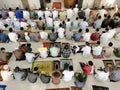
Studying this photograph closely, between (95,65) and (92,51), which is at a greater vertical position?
(92,51)

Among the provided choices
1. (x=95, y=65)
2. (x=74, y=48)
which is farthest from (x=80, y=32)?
(x=95, y=65)

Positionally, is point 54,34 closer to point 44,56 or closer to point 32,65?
point 44,56

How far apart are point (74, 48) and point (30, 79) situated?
7.50ft

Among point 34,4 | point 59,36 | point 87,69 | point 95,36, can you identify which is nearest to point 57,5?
point 34,4

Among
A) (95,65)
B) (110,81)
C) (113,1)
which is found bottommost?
(110,81)

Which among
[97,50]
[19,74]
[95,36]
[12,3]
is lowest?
[19,74]

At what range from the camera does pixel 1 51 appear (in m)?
8.06

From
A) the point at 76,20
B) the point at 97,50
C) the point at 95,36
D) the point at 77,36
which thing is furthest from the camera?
the point at 76,20

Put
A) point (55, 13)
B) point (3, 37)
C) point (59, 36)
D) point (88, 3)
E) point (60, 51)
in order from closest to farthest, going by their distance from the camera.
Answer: point (60, 51)
point (3, 37)
point (59, 36)
point (55, 13)
point (88, 3)

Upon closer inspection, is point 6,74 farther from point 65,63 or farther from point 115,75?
point 115,75

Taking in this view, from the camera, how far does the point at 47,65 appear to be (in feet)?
26.1

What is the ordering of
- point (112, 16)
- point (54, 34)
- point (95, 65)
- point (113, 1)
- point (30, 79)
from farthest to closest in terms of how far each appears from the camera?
point (113, 1)
point (112, 16)
point (54, 34)
point (95, 65)
point (30, 79)

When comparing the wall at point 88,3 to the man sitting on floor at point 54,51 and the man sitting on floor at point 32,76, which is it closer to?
the man sitting on floor at point 54,51

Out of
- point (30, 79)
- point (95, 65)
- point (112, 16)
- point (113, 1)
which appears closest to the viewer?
point (30, 79)
